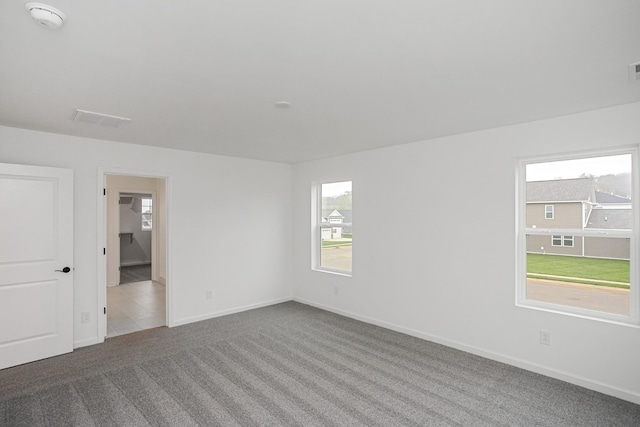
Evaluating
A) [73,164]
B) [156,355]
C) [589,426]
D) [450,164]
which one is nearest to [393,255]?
[450,164]

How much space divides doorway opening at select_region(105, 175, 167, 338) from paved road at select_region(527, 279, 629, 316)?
4.74 meters

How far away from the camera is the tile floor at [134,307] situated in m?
4.75

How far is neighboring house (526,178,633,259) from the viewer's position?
307 centimetres

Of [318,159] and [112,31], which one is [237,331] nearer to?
[318,159]

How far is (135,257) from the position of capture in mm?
10742

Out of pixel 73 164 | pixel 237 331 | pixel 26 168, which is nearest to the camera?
pixel 26 168

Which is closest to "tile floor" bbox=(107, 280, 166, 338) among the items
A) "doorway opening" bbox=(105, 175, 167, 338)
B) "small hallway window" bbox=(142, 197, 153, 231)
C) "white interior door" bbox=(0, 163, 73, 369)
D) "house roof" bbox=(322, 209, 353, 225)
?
"doorway opening" bbox=(105, 175, 167, 338)

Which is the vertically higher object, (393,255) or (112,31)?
(112,31)

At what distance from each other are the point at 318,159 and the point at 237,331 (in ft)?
9.55

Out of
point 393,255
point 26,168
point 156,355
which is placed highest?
point 26,168

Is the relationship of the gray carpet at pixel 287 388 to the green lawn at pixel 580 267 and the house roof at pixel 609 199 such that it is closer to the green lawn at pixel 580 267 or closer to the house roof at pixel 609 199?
the green lawn at pixel 580 267

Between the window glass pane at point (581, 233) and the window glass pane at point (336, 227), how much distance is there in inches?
97.8

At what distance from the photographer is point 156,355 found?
3746mm

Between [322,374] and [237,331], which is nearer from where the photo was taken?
[322,374]
